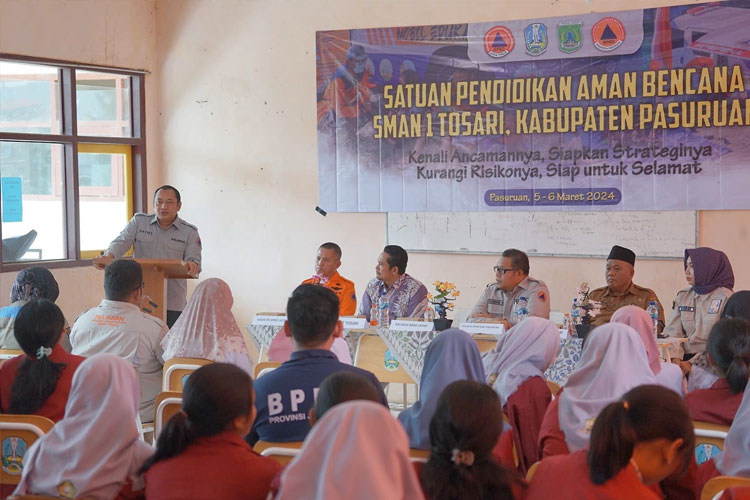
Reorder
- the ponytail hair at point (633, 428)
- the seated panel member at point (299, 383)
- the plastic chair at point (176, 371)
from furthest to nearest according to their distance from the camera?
the plastic chair at point (176, 371)
the seated panel member at point (299, 383)
the ponytail hair at point (633, 428)

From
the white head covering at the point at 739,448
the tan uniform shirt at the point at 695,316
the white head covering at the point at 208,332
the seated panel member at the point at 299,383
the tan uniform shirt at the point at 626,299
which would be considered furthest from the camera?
the tan uniform shirt at the point at 626,299

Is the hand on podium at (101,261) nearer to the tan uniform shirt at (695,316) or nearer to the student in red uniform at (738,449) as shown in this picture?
the tan uniform shirt at (695,316)

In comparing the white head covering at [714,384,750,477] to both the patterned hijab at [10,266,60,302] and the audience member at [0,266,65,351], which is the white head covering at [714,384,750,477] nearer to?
the audience member at [0,266,65,351]

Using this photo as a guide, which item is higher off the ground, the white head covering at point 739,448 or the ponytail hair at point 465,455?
the ponytail hair at point 465,455

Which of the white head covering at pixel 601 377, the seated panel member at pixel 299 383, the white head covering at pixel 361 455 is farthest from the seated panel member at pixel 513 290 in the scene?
the white head covering at pixel 361 455

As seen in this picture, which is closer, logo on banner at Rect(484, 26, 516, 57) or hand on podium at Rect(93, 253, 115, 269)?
hand on podium at Rect(93, 253, 115, 269)

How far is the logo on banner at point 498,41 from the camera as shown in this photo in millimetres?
6113

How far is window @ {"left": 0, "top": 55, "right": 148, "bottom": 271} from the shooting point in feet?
21.5

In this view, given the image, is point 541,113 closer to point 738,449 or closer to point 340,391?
point 738,449

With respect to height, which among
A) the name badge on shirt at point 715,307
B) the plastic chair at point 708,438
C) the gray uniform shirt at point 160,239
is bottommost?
the plastic chair at point 708,438

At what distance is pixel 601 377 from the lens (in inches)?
105

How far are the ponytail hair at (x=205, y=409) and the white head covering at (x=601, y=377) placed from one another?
1.07 m

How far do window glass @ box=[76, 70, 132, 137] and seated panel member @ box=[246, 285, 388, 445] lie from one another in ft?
16.0

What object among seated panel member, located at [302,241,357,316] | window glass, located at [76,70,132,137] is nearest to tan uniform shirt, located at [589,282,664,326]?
seated panel member, located at [302,241,357,316]
